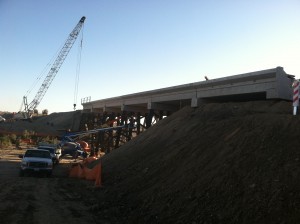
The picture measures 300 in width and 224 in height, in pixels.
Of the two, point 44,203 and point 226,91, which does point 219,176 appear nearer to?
point 44,203

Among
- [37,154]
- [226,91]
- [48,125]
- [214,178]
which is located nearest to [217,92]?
[226,91]

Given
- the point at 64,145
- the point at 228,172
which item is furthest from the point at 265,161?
the point at 64,145

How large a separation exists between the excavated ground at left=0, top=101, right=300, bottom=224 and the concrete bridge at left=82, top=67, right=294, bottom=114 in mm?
1488

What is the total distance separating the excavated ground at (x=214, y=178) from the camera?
30.2ft

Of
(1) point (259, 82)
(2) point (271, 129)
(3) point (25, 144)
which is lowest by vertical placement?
(3) point (25, 144)

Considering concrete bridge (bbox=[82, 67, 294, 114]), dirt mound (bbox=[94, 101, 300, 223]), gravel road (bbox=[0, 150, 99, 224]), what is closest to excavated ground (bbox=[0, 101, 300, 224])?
dirt mound (bbox=[94, 101, 300, 223])

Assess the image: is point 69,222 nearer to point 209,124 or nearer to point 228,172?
point 228,172

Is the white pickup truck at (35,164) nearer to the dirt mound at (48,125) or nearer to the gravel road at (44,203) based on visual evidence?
the gravel road at (44,203)

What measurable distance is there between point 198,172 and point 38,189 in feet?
27.0

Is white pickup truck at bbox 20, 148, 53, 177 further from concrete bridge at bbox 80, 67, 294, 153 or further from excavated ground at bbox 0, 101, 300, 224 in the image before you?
concrete bridge at bbox 80, 67, 294, 153

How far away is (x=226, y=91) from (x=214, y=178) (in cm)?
1258

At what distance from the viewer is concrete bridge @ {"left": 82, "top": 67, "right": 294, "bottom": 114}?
19188 millimetres

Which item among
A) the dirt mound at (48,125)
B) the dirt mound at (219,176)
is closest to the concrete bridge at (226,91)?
the dirt mound at (219,176)

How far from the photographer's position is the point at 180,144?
18.0m
